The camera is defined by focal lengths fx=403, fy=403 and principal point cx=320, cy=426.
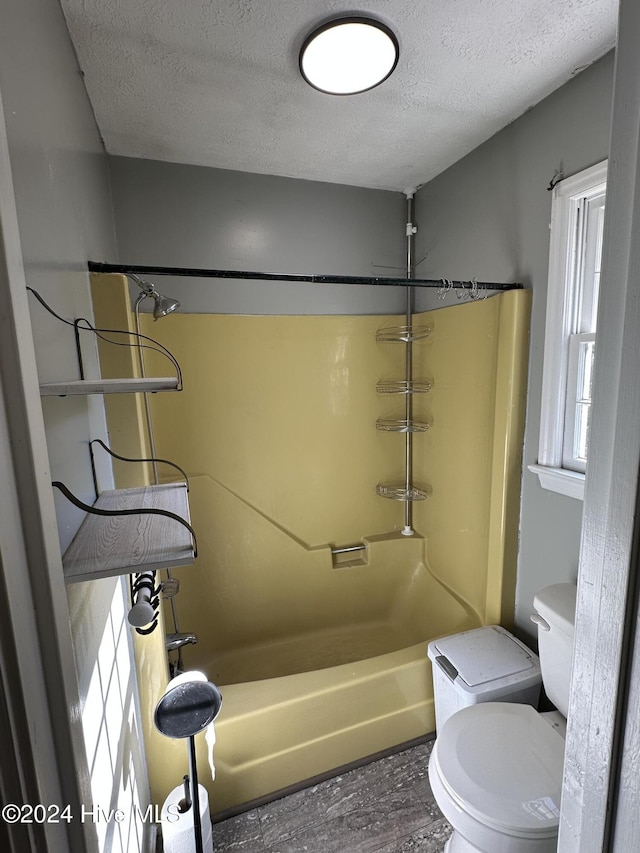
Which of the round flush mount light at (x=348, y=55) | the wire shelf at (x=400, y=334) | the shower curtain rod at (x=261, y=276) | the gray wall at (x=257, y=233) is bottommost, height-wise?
the wire shelf at (x=400, y=334)

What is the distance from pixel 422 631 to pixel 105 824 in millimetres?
1784

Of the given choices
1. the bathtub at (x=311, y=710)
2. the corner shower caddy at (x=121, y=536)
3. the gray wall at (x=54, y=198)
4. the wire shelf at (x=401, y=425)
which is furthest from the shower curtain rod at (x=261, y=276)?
the bathtub at (x=311, y=710)

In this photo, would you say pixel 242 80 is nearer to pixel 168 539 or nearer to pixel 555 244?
pixel 555 244

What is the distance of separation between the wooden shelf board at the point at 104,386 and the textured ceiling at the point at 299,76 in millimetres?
1106

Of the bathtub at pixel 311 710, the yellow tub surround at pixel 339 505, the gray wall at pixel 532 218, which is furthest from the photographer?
the yellow tub surround at pixel 339 505

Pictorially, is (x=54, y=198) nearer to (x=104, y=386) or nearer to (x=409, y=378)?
(x=104, y=386)

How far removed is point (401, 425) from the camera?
2.39 meters

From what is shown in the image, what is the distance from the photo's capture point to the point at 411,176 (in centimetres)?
216

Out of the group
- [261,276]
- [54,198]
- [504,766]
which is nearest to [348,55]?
[261,276]

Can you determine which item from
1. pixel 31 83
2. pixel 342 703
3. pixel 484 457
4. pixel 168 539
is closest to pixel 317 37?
pixel 31 83

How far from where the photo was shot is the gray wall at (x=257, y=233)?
1.98m

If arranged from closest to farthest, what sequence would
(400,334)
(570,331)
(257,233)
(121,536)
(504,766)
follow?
(121,536) < (504,766) < (570,331) < (257,233) < (400,334)

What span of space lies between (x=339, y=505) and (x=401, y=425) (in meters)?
0.61

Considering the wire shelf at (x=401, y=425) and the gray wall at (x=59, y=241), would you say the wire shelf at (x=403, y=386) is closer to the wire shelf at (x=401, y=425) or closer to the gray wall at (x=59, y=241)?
the wire shelf at (x=401, y=425)
